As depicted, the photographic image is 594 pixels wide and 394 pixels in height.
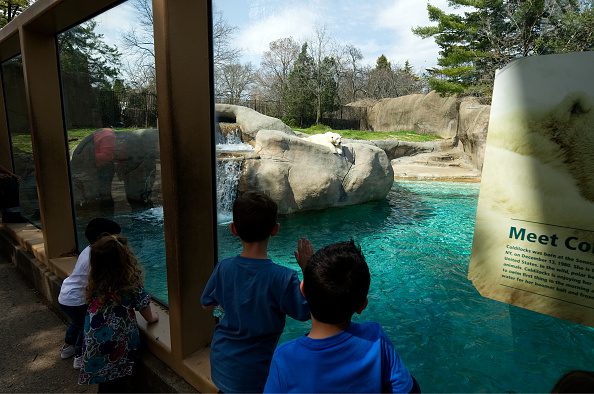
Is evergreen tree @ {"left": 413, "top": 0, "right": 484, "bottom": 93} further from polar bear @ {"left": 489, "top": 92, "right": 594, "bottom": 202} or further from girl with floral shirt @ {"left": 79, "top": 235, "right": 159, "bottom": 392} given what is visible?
girl with floral shirt @ {"left": 79, "top": 235, "right": 159, "bottom": 392}

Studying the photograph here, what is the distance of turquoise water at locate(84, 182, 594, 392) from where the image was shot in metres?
2.53

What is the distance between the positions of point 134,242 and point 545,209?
3.06 metres

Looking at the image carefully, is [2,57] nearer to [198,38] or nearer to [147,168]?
[147,168]

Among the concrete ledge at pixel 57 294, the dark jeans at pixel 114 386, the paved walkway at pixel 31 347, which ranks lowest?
the paved walkway at pixel 31 347

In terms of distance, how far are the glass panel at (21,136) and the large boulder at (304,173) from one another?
3.37 meters

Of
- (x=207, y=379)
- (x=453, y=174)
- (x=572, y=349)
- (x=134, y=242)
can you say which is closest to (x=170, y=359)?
(x=207, y=379)

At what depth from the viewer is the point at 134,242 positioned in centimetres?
316

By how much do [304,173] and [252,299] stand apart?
20.1 feet

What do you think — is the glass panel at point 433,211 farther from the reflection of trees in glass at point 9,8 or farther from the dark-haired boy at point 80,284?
the reflection of trees in glass at point 9,8

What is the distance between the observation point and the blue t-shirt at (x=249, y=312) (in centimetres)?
125

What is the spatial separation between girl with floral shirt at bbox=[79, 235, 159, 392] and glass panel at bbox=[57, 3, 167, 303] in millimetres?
865

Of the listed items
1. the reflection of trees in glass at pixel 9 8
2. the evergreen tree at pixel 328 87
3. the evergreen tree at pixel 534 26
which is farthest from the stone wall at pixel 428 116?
the reflection of trees in glass at pixel 9 8

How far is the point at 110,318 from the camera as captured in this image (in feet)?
6.19

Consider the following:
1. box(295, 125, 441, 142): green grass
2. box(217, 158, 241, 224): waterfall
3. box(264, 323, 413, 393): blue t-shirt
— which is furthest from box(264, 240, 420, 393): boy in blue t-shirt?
box(295, 125, 441, 142): green grass
